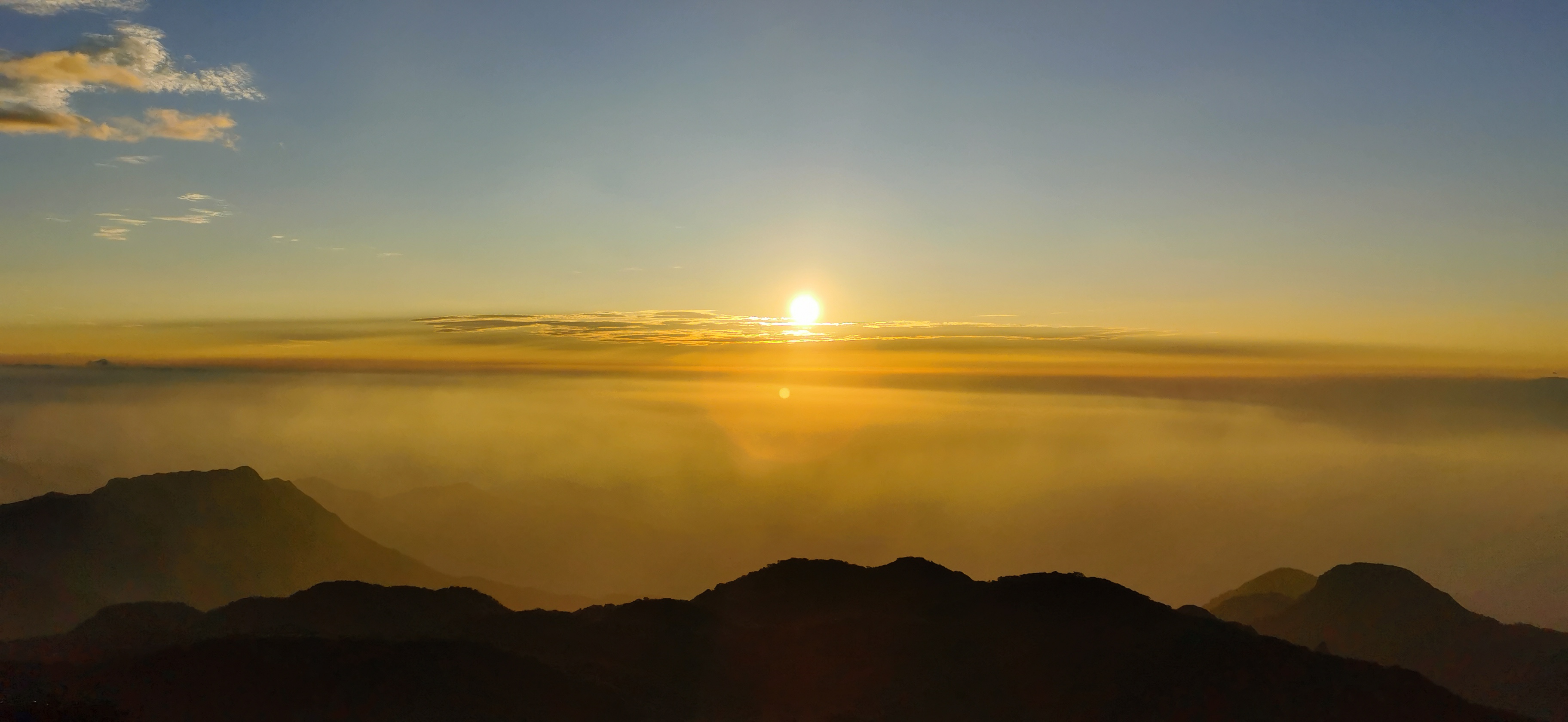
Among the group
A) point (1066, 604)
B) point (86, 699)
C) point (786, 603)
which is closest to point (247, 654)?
point (86, 699)

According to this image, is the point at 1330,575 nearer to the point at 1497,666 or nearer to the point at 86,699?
the point at 1497,666

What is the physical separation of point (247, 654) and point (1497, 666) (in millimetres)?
165268

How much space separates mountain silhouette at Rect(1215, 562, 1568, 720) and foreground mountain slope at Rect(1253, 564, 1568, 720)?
5.5 inches

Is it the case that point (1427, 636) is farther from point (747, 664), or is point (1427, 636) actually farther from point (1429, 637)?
point (747, 664)

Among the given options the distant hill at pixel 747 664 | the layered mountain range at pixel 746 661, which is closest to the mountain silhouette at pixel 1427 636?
the layered mountain range at pixel 746 661

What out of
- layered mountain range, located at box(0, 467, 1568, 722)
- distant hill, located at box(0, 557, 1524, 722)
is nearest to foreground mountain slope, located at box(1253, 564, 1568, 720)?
layered mountain range, located at box(0, 467, 1568, 722)

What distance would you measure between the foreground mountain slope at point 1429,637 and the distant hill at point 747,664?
42.0 metres

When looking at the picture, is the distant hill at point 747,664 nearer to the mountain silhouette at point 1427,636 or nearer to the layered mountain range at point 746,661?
the layered mountain range at point 746,661

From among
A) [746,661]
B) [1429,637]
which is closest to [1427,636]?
[1429,637]

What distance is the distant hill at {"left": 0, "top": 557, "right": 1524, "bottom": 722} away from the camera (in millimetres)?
79938

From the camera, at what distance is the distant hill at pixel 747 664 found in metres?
79.9

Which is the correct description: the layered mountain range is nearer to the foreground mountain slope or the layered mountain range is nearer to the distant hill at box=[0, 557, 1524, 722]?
the distant hill at box=[0, 557, 1524, 722]

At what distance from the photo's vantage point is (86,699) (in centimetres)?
7494

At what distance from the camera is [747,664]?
94938 millimetres
